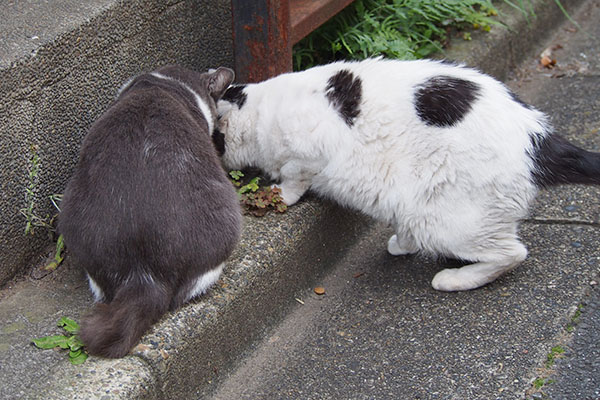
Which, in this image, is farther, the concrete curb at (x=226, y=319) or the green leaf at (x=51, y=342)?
the green leaf at (x=51, y=342)

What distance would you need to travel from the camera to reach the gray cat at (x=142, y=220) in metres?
2.48

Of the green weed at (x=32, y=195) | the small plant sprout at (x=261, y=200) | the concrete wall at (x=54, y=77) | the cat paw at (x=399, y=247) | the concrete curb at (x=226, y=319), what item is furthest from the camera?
the cat paw at (x=399, y=247)

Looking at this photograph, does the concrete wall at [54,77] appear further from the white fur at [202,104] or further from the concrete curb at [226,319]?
the concrete curb at [226,319]

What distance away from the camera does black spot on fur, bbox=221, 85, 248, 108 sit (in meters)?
3.41

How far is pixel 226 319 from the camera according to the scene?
2736mm

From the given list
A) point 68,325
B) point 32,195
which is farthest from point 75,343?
point 32,195

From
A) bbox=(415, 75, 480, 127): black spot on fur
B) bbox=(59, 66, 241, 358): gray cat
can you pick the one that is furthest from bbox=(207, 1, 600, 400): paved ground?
bbox=(415, 75, 480, 127): black spot on fur

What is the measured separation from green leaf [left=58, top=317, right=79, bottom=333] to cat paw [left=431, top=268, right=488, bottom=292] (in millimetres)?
1492

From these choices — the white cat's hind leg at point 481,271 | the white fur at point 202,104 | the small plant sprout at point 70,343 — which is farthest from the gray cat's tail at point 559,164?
the small plant sprout at point 70,343

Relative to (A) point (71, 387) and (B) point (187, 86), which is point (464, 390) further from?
(B) point (187, 86)

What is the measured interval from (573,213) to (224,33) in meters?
2.00

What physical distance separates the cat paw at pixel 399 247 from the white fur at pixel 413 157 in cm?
1

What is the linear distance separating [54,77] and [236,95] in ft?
2.78

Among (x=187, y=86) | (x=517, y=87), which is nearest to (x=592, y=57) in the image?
(x=517, y=87)
